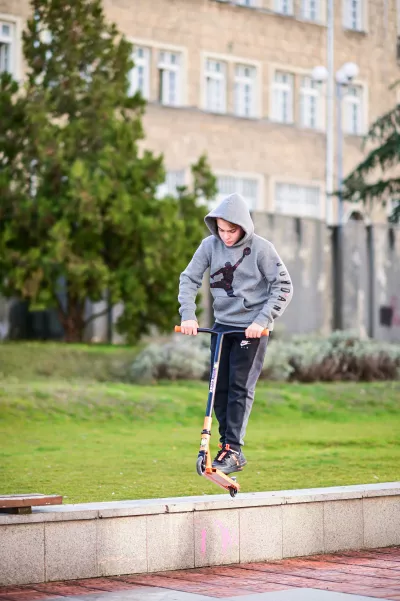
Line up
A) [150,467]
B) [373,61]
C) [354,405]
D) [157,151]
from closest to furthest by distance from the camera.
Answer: [150,467], [354,405], [157,151], [373,61]

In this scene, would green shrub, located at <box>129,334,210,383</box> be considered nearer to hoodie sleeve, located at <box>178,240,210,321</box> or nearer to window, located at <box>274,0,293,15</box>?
hoodie sleeve, located at <box>178,240,210,321</box>

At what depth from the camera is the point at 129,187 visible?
944 inches

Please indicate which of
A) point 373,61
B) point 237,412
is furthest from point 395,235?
point 237,412

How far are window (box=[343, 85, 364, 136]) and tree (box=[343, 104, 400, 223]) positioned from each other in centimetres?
1598

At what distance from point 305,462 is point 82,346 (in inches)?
438

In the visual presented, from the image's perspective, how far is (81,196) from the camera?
2298cm

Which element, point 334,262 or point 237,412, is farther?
point 334,262

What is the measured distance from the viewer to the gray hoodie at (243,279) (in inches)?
323

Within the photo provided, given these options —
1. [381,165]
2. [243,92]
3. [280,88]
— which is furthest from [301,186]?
[381,165]

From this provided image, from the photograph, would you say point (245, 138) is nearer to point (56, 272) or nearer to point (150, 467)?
point (56, 272)

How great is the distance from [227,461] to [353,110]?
38.8m

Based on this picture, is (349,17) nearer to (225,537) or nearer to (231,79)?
(231,79)

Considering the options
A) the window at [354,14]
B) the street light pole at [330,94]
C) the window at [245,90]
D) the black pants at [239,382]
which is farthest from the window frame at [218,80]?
the black pants at [239,382]

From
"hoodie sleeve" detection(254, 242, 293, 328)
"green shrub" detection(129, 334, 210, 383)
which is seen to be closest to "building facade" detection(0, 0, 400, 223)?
"green shrub" detection(129, 334, 210, 383)
